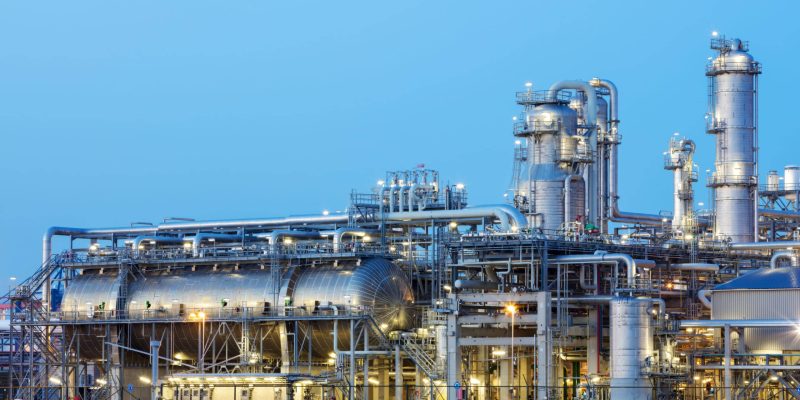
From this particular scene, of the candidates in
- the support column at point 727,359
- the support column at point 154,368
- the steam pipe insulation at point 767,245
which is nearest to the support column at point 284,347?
the support column at point 154,368

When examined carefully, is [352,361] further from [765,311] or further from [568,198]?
[765,311]

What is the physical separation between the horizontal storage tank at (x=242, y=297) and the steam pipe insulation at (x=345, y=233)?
2.78 ft

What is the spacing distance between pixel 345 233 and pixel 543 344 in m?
15.5

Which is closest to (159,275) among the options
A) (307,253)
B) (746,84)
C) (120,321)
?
(120,321)

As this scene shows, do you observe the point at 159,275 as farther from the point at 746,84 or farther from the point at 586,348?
the point at 746,84

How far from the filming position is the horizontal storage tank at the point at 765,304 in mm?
62938

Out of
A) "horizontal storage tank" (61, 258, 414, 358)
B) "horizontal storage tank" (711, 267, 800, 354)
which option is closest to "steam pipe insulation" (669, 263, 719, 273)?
"horizontal storage tank" (711, 267, 800, 354)

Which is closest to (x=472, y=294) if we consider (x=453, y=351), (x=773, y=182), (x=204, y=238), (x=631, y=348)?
(x=453, y=351)

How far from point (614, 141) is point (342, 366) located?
24.8 meters

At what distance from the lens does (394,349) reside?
72250mm

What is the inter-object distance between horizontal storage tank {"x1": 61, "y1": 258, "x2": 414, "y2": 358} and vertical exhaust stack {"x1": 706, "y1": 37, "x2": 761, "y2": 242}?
61.2 feet

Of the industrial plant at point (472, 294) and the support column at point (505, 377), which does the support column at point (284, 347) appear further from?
the support column at point (505, 377)

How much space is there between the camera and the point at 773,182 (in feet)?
333

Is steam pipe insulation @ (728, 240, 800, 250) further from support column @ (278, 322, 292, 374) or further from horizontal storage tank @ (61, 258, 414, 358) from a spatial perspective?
support column @ (278, 322, 292, 374)
